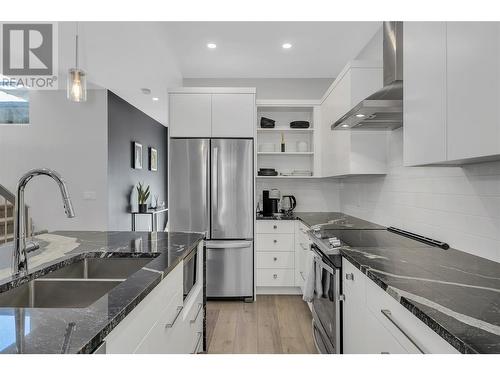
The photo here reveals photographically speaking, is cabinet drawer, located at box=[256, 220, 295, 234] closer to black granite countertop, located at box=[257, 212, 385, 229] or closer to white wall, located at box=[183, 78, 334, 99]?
black granite countertop, located at box=[257, 212, 385, 229]

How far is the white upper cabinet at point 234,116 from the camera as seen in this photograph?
374 centimetres

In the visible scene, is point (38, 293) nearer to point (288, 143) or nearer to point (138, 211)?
point (288, 143)

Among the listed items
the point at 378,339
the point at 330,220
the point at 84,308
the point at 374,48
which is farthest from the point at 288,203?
the point at 84,308

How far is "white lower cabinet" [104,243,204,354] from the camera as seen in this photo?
3.04 ft

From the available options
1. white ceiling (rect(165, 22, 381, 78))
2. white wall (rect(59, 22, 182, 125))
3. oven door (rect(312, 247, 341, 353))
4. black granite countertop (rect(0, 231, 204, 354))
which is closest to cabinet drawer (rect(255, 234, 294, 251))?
oven door (rect(312, 247, 341, 353))

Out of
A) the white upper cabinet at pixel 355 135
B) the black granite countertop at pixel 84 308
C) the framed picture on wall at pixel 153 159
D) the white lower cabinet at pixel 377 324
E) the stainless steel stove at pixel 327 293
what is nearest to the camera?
the black granite countertop at pixel 84 308

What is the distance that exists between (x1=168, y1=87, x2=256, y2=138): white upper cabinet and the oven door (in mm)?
1872

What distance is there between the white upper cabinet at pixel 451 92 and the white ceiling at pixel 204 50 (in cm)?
171

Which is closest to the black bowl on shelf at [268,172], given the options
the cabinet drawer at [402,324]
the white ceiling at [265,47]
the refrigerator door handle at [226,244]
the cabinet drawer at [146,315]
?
the refrigerator door handle at [226,244]

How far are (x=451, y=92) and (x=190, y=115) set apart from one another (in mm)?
2908

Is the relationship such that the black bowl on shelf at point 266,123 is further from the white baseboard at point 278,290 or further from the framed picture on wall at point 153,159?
the framed picture on wall at point 153,159

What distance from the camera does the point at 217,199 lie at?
12.0ft

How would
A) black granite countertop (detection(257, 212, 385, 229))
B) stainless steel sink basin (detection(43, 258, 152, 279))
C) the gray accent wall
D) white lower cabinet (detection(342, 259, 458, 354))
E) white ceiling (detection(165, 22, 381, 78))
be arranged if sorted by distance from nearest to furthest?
1. white lower cabinet (detection(342, 259, 458, 354))
2. stainless steel sink basin (detection(43, 258, 152, 279))
3. black granite countertop (detection(257, 212, 385, 229))
4. white ceiling (detection(165, 22, 381, 78))
5. the gray accent wall

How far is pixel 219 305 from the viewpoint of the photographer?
3562mm
